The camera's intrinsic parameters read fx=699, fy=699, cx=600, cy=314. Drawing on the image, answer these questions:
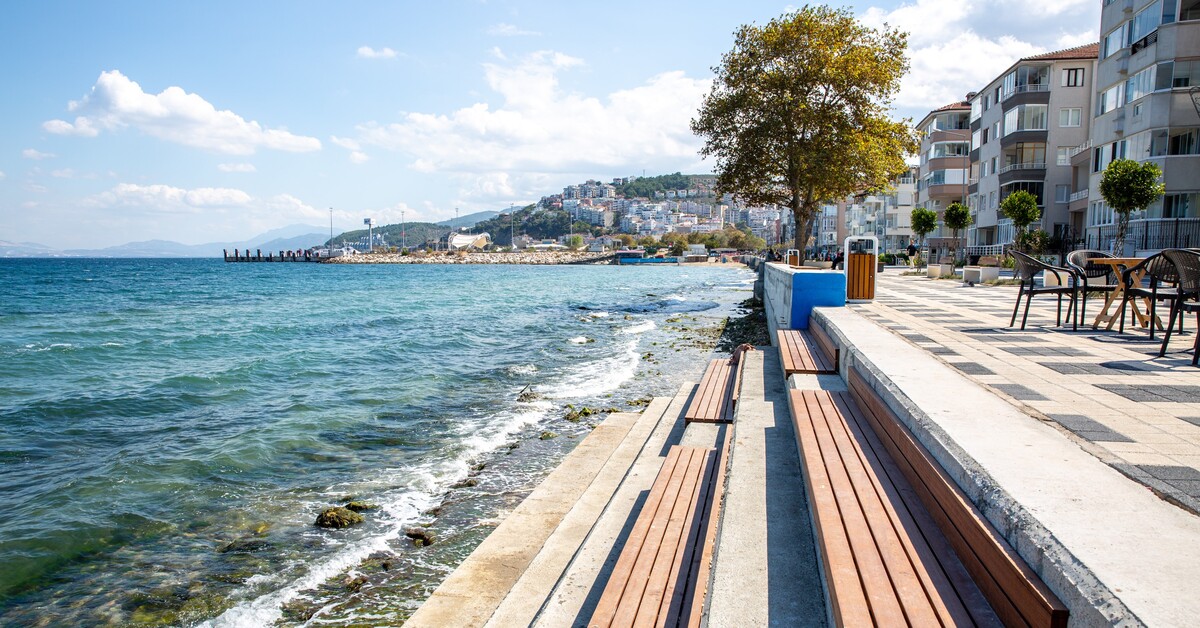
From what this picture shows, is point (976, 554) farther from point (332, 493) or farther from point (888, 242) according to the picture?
point (888, 242)

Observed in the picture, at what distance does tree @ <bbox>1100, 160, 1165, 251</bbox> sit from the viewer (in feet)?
76.9

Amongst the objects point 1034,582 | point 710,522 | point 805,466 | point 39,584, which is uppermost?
point 1034,582

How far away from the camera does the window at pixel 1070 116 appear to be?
4281cm

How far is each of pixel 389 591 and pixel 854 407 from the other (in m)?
3.90

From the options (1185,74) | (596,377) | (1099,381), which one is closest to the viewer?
(1099,381)

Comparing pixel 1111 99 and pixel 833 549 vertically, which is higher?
pixel 1111 99

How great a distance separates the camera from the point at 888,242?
81.9m

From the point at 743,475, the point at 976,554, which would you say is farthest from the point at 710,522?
the point at 976,554

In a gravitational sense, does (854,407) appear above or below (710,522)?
above

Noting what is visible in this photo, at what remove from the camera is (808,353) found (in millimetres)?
8008

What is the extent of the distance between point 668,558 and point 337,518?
162 inches

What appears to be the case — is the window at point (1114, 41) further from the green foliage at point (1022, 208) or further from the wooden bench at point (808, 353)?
the wooden bench at point (808, 353)

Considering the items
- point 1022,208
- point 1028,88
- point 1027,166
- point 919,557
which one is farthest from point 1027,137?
point 919,557

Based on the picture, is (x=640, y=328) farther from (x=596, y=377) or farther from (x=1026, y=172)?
(x=1026, y=172)
